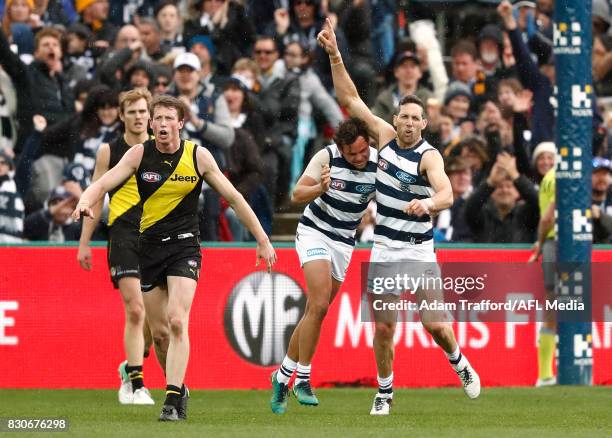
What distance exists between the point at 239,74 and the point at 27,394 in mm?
5098

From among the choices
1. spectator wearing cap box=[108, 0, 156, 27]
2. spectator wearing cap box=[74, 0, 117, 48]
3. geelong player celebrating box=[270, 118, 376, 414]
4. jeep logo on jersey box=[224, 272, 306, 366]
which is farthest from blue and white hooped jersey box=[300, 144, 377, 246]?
spectator wearing cap box=[108, 0, 156, 27]

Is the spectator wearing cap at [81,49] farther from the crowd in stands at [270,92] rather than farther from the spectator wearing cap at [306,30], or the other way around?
the spectator wearing cap at [306,30]

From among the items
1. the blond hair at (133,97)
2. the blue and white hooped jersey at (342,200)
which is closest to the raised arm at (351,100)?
the blue and white hooped jersey at (342,200)

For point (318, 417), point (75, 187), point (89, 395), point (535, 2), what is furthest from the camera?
point (535, 2)

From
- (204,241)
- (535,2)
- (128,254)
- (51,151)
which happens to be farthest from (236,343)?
(535,2)

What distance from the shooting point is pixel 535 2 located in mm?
19234

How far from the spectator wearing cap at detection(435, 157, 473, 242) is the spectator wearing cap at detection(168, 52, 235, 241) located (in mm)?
2554

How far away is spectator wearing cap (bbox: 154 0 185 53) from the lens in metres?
17.6

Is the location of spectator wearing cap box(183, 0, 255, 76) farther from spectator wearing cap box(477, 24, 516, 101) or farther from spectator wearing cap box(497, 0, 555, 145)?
spectator wearing cap box(497, 0, 555, 145)

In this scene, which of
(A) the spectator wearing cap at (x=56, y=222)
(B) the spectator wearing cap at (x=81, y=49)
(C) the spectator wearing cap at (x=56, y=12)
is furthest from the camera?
(C) the spectator wearing cap at (x=56, y=12)

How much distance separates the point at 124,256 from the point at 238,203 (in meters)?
2.37

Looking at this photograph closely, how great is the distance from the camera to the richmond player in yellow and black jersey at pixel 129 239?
40.9ft

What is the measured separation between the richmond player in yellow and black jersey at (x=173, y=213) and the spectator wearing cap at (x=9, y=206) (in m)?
Result: 4.88

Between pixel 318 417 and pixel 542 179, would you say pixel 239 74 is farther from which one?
pixel 318 417
